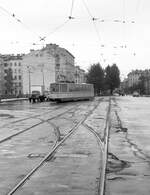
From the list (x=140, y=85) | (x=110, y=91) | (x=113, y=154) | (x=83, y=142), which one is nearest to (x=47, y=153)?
(x=113, y=154)

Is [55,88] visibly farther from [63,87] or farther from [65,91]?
[65,91]

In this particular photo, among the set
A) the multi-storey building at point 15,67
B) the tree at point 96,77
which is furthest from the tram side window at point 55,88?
the multi-storey building at point 15,67

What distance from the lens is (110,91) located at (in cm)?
15988

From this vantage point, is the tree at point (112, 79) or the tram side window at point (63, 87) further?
the tree at point (112, 79)

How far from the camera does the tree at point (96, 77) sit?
144m

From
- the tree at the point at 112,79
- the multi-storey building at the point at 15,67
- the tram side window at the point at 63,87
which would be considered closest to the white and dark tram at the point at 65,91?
the tram side window at the point at 63,87

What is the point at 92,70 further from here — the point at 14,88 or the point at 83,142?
the point at 83,142

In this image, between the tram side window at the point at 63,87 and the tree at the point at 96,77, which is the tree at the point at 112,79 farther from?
the tram side window at the point at 63,87

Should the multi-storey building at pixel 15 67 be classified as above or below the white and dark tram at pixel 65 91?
above

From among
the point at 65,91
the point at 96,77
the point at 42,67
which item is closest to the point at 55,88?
the point at 65,91

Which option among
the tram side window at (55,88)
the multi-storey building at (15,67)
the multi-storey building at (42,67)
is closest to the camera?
the tram side window at (55,88)

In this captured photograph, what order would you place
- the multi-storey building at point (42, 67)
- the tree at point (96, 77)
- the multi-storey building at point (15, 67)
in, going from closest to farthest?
the multi-storey building at point (42, 67)
the tree at point (96, 77)
the multi-storey building at point (15, 67)

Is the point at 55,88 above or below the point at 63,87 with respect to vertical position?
below

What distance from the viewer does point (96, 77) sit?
14550 centimetres
